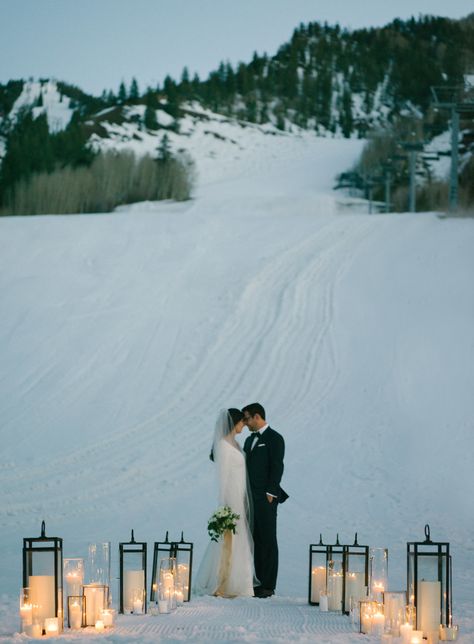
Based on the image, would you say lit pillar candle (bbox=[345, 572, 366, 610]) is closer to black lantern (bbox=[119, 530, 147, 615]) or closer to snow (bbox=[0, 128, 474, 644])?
snow (bbox=[0, 128, 474, 644])

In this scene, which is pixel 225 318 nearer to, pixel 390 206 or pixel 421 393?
pixel 421 393

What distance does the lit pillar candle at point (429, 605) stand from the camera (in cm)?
597

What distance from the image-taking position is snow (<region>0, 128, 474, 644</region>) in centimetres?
1145

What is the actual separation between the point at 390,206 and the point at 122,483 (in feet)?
77.6

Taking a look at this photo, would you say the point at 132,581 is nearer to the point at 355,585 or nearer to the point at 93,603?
the point at 93,603

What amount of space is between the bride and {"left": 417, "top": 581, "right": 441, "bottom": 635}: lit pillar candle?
102 inches

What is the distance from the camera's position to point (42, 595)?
6.25 m

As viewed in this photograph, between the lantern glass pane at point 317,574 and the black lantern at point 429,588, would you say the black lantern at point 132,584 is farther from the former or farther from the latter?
the black lantern at point 429,588

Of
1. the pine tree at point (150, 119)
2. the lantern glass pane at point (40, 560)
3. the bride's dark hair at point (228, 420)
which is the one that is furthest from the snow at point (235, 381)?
the pine tree at point (150, 119)

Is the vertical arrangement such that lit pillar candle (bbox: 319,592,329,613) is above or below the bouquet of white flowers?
below

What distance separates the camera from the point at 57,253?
23906 mm

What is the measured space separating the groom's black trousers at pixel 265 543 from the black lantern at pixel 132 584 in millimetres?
1674

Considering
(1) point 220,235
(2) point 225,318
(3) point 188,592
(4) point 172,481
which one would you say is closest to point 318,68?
(1) point 220,235

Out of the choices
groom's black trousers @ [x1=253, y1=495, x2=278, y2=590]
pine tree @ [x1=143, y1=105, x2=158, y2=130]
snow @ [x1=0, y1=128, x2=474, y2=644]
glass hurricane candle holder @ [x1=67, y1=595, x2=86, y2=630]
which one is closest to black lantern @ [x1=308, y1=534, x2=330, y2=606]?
snow @ [x1=0, y1=128, x2=474, y2=644]
